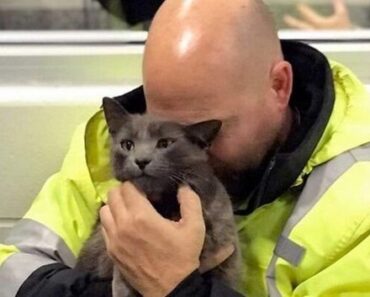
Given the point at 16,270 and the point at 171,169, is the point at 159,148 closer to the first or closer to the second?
the point at 171,169

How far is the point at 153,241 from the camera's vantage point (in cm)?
125

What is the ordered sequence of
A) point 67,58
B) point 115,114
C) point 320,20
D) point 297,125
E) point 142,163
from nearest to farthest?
point 142,163 < point 115,114 < point 297,125 < point 67,58 < point 320,20

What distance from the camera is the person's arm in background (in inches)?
74.2

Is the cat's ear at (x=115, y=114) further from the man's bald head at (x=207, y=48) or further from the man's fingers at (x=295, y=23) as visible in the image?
the man's fingers at (x=295, y=23)

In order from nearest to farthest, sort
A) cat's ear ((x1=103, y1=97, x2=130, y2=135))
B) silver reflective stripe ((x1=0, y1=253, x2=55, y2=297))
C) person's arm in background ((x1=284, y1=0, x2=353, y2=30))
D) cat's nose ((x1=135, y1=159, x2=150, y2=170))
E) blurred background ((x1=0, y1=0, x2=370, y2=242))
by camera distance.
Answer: cat's nose ((x1=135, y1=159, x2=150, y2=170)) → cat's ear ((x1=103, y1=97, x2=130, y2=135)) → silver reflective stripe ((x1=0, y1=253, x2=55, y2=297)) → blurred background ((x1=0, y1=0, x2=370, y2=242)) → person's arm in background ((x1=284, y1=0, x2=353, y2=30))

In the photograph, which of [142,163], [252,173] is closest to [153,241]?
[142,163]

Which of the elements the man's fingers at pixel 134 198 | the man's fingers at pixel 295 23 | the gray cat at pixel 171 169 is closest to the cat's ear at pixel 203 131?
the gray cat at pixel 171 169

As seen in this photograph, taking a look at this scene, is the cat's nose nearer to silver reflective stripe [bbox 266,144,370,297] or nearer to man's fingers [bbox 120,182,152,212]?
man's fingers [bbox 120,182,152,212]

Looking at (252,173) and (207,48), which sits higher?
(207,48)

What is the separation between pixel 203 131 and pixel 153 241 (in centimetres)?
17

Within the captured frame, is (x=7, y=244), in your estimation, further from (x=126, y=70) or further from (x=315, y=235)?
(x=315, y=235)

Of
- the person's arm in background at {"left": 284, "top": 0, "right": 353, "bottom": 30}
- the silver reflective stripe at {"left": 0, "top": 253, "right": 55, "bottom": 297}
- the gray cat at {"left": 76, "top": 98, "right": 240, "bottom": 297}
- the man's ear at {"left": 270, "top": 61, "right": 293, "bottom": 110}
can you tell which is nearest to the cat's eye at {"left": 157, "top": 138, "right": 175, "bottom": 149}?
the gray cat at {"left": 76, "top": 98, "right": 240, "bottom": 297}

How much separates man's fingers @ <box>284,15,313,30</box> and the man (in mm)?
427

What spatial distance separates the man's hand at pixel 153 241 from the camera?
4.05 ft
